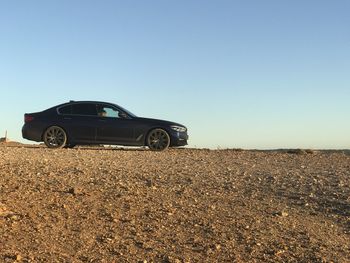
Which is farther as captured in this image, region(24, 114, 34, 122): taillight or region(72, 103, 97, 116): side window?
region(72, 103, 97, 116): side window

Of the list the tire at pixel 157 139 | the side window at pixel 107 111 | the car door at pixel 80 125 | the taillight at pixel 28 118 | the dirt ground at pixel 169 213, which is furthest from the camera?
the side window at pixel 107 111

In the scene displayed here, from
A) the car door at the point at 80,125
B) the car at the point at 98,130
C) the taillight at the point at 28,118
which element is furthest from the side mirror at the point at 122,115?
the taillight at the point at 28,118

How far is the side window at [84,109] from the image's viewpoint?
15820 mm

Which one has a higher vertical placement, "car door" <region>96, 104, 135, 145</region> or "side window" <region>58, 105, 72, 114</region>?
"side window" <region>58, 105, 72, 114</region>

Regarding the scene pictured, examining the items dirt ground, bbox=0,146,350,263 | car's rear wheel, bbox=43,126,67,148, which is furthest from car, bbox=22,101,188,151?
dirt ground, bbox=0,146,350,263

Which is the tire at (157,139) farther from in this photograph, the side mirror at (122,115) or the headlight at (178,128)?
the side mirror at (122,115)

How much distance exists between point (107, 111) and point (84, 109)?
0.66 meters

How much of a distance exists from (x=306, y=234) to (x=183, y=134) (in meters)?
9.59

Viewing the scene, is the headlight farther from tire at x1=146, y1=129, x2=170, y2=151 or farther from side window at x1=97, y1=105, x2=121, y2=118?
side window at x1=97, y1=105, x2=121, y2=118

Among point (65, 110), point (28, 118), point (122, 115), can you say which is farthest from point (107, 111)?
point (28, 118)

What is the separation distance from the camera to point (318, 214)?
714cm

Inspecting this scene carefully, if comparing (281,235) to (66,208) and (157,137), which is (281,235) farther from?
(157,137)

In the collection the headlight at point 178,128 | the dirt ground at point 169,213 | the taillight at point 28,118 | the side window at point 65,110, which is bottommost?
the dirt ground at point 169,213

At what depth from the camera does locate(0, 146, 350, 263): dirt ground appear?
5.58 metres
